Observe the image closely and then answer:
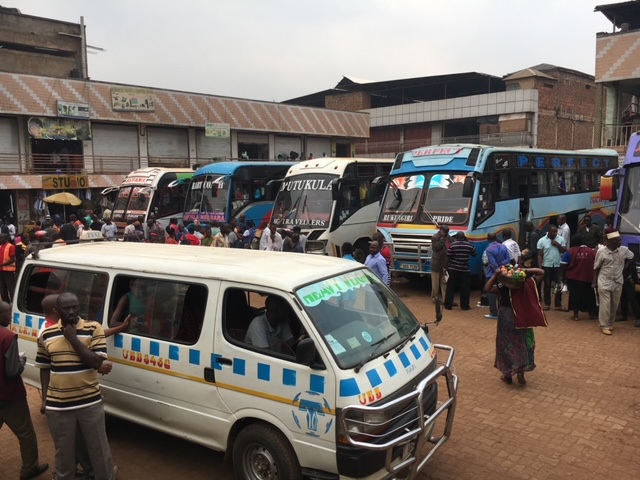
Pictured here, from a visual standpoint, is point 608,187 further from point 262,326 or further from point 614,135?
point 614,135

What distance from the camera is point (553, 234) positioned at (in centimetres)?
990

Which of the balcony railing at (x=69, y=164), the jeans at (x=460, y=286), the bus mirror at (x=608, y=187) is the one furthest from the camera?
the balcony railing at (x=69, y=164)

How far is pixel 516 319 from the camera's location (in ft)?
20.8

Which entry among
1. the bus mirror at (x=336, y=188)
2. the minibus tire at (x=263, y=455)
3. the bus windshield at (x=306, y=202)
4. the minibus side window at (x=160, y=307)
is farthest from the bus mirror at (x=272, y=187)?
the minibus tire at (x=263, y=455)

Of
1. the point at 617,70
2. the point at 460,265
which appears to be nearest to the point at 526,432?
the point at 460,265

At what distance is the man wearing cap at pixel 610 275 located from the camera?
27.6 feet

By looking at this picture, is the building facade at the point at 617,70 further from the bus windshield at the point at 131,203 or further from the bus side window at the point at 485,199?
the bus windshield at the point at 131,203

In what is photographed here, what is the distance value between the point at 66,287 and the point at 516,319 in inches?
197

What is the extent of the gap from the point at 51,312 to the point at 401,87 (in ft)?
132


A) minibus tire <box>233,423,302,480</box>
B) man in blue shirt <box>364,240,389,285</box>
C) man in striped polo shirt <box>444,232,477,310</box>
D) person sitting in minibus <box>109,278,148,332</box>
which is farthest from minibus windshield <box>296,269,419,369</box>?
man in striped polo shirt <box>444,232,477,310</box>

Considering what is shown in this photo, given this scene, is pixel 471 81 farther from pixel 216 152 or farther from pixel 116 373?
pixel 116 373

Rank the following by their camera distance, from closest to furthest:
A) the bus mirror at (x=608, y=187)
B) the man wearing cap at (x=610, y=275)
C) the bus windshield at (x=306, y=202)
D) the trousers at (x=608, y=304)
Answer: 1. the man wearing cap at (x=610, y=275)
2. the trousers at (x=608, y=304)
3. the bus mirror at (x=608, y=187)
4. the bus windshield at (x=306, y=202)

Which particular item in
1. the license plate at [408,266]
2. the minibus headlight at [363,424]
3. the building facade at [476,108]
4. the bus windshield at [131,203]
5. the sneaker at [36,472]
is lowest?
the sneaker at [36,472]

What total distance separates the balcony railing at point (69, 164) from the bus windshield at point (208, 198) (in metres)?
10.7
